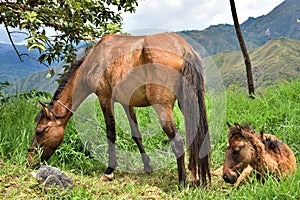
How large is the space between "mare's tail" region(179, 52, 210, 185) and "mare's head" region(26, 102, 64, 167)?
1.86m

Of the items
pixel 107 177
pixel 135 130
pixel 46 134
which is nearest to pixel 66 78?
pixel 46 134

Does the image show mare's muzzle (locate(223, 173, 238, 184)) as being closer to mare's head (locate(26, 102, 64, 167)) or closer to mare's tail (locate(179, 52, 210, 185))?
mare's tail (locate(179, 52, 210, 185))

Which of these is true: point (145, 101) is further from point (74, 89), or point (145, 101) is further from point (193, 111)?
point (74, 89)

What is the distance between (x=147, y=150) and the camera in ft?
18.7

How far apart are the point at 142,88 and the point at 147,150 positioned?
1.89 meters

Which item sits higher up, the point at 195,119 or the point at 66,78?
the point at 66,78

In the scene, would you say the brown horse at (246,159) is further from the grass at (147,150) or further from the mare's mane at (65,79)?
the mare's mane at (65,79)

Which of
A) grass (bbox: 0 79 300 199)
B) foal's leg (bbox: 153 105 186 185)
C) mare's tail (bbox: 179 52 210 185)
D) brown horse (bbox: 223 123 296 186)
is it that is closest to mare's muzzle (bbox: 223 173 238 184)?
brown horse (bbox: 223 123 296 186)

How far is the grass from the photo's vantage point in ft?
11.0

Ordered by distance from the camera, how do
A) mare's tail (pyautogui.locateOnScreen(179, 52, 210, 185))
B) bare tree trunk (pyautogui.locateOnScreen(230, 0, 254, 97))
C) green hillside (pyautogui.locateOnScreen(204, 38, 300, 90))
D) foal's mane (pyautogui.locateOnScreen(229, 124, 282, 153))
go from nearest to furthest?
foal's mane (pyautogui.locateOnScreen(229, 124, 282, 153)), mare's tail (pyautogui.locateOnScreen(179, 52, 210, 185)), bare tree trunk (pyautogui.locateOnScreen(230, 0, 254, 97)), green hillside (pyautogui.locateOnScreen(204, 38, 300, 90))

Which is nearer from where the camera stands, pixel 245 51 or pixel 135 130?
pixel 135 130

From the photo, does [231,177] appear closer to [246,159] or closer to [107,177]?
[246,159]

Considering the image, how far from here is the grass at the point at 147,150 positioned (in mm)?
3367

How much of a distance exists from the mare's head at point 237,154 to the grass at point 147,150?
0.16m
